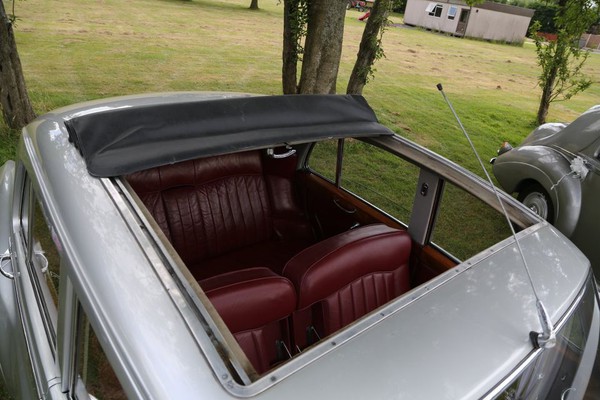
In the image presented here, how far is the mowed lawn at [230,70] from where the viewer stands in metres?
7.91

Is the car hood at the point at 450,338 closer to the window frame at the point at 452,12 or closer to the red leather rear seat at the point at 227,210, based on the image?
the red leather rear seat at the point at 227,210

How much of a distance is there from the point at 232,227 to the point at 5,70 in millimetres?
3689

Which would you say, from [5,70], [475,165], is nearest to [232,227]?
[5,70]

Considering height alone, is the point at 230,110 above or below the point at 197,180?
above

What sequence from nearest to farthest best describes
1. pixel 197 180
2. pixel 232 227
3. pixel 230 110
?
pixel 230 110 → pixel 197 180 → pixel 232 227

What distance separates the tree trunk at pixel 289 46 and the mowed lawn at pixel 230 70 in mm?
2263

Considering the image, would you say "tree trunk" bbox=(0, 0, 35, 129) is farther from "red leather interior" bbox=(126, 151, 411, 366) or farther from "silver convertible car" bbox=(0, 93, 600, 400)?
"red leather interior" bbox=(126, 151, 411, 366)

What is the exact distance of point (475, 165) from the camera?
6332mm

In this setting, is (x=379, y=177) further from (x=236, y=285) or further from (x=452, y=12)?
(x=452, y=12)

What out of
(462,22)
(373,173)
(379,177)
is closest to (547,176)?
(379,177)

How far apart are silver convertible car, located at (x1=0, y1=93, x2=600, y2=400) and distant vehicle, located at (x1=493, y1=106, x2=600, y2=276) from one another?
87.6 inches

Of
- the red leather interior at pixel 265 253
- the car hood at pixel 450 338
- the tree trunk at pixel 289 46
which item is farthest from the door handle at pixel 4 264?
the tree trunk at pixel 289 46

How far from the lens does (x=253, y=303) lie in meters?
1.57

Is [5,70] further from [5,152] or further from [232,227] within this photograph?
[232,227]
